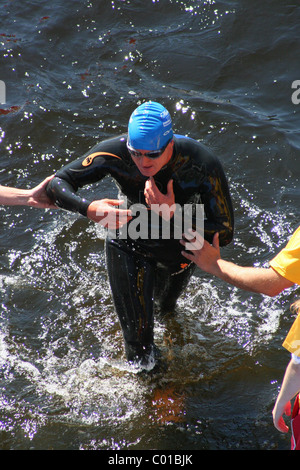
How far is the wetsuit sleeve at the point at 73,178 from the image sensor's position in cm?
441

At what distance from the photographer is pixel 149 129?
13.1 ft

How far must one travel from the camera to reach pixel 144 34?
1031cm

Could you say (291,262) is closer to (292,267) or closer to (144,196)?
(292,267)

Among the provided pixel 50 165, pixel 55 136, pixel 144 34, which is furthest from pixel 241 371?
pixel 144 34

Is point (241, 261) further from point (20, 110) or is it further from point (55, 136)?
point (20, 110)

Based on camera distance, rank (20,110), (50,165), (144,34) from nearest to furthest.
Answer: (50,165)
(20,110)
(144,34)

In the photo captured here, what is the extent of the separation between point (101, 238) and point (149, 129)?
3.09 metres

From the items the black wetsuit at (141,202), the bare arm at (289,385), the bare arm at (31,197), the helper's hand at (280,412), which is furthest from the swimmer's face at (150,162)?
the helper's hand at (280,412)

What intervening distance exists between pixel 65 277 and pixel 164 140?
2.82 metres

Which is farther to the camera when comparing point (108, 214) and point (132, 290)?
point (132, 290)

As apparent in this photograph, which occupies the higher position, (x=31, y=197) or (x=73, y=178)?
(x=73, y=178)

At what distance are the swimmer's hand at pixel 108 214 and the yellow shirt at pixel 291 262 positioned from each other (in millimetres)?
1273

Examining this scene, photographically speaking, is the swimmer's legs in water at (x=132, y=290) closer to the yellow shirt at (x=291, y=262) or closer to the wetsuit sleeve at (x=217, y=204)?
the wetsuit sleeve at (x=217, y=204)

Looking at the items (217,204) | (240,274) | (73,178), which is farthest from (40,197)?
(240,274)
